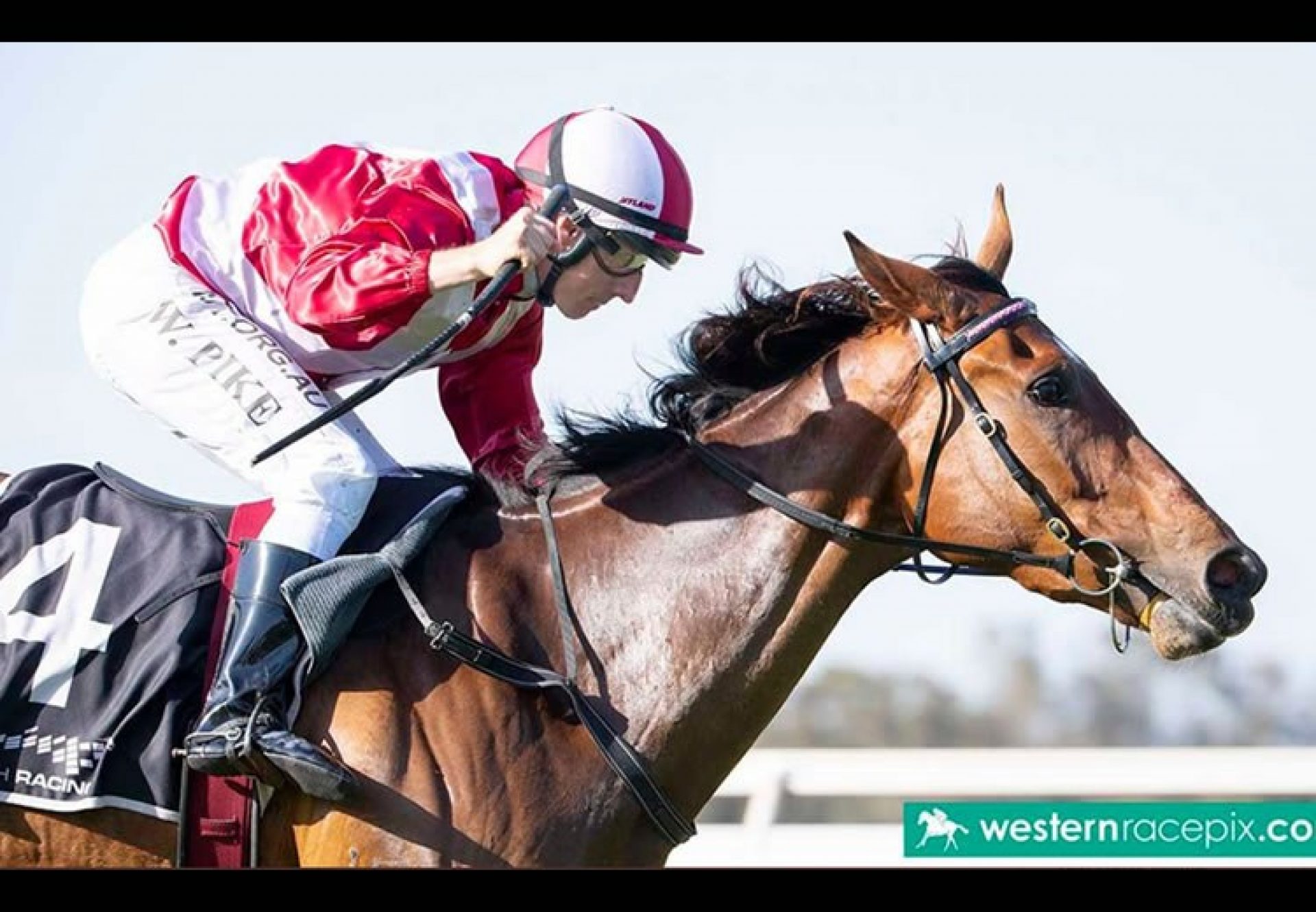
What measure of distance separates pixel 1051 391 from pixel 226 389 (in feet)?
5.97

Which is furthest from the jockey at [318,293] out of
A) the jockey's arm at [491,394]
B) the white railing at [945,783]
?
the white railing at [945,783]

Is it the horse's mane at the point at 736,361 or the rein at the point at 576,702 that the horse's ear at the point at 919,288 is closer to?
the horse's mane at the point at 736,361

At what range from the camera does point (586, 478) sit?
4480 millimetres

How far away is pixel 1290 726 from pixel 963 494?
53.5 ft

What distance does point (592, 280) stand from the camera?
4.48 m

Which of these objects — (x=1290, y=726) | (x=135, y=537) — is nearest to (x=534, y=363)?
(x=135, y=537)

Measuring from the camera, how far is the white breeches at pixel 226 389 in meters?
4.16

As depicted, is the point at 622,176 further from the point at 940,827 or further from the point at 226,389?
the point at 940,827

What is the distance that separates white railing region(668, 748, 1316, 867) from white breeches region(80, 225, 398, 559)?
2645 mm

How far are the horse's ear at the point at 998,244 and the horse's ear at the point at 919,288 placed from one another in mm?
294

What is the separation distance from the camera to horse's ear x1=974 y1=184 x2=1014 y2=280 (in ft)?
15.0

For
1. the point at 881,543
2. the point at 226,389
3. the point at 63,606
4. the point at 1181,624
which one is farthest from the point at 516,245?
the point at 1181,624

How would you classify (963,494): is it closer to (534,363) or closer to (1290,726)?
(534,363)

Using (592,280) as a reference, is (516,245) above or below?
above
